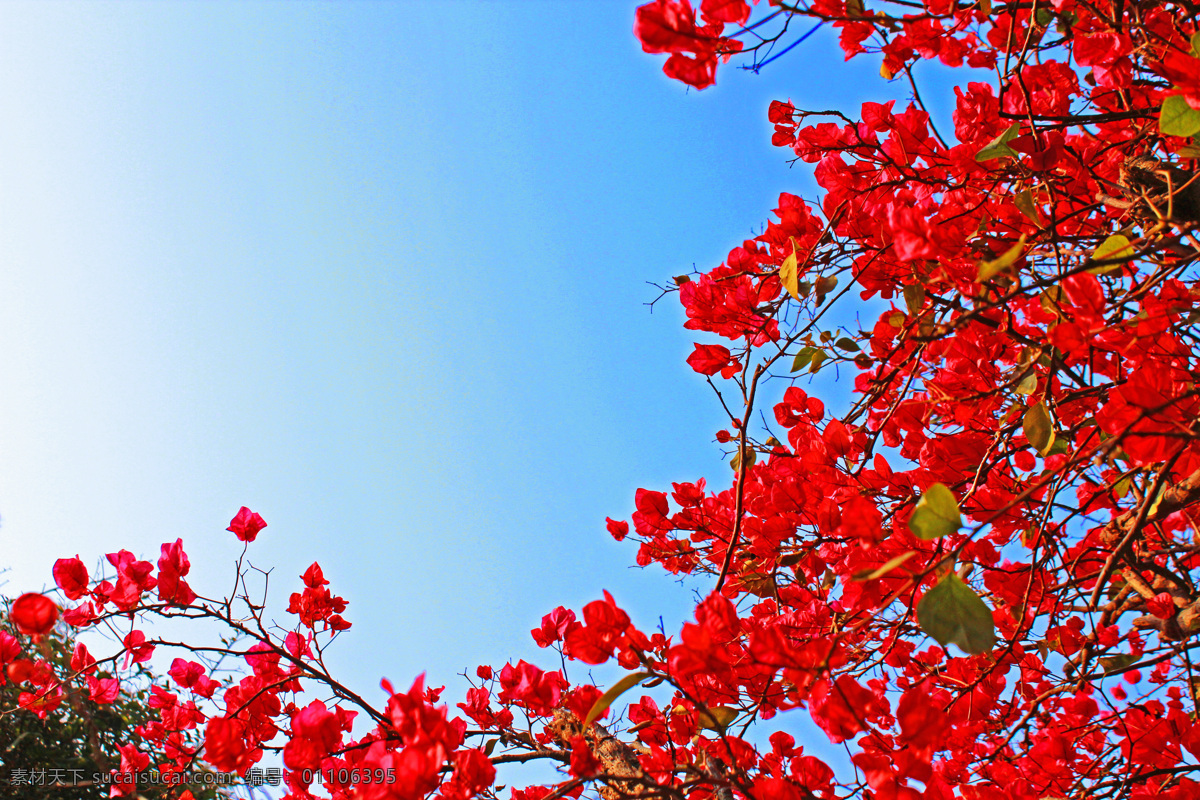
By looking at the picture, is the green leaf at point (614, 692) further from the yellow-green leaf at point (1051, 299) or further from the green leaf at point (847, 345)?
the green leaf at point (847, 345)

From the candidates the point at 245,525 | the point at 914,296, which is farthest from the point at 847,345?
the point at 245,525

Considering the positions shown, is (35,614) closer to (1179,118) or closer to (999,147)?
(999,147)

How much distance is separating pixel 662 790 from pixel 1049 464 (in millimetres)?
1244

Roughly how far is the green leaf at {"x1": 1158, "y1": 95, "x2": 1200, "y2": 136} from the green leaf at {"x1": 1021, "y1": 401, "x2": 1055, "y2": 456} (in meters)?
0.39

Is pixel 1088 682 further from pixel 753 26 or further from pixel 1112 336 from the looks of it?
pixel 753 26

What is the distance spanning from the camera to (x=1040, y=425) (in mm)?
983

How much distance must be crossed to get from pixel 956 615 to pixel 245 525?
175cm

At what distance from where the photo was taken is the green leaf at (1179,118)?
2.64ft

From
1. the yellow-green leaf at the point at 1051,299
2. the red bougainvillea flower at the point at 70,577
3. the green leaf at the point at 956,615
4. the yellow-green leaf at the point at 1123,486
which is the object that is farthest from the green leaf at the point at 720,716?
the red bougainvillea flower at the point at 70,577

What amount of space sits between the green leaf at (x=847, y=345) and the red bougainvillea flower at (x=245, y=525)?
5.29 ft

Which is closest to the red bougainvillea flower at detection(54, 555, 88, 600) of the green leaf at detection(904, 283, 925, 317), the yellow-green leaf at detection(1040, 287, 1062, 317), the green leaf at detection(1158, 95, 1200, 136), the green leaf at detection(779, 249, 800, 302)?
the green leaf at detection(779, 249, 800, 302)

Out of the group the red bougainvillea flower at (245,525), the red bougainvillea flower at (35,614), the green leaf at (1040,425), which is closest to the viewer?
the green leaf at (1040,425)

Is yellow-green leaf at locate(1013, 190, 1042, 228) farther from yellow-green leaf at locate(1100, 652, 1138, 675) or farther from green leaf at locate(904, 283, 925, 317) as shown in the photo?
yellow-green leaf at locate(1100, 652, 1138, 675)

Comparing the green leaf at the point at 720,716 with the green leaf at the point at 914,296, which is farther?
the green leaf at the point at 914,296
